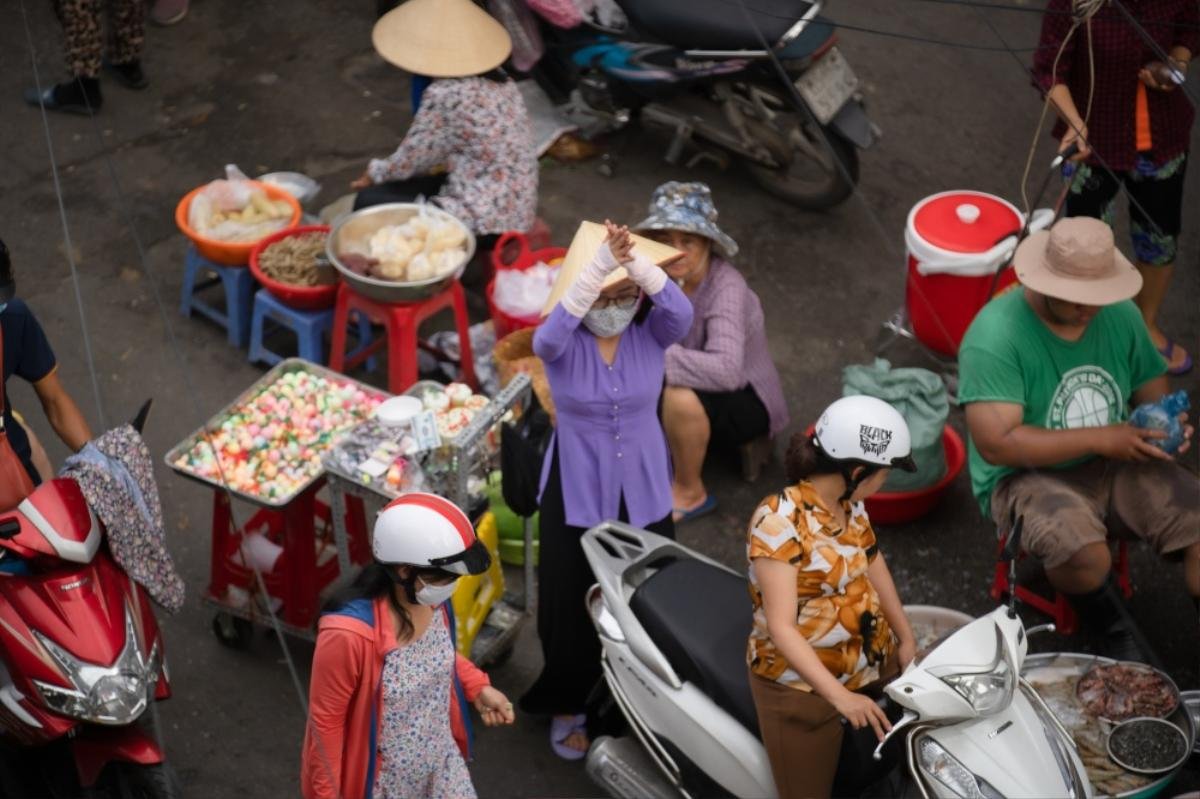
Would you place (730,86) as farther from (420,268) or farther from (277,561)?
(277,561)

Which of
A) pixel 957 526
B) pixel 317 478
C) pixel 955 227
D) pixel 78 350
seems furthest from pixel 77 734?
pixel 955 227

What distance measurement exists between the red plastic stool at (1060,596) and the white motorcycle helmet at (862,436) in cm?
150

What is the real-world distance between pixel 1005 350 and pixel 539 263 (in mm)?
2163

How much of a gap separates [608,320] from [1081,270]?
4.78 feet

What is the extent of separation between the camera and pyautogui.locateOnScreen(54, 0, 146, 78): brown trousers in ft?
24.4

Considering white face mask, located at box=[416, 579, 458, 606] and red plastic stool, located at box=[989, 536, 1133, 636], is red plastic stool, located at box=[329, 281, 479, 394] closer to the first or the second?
red plastic stool, located at box=[989, 536, 1133, 636]

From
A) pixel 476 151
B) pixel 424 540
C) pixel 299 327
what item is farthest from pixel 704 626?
pixel 476 151

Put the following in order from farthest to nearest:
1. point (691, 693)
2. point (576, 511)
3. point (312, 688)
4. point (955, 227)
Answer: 1. point (955, 227)
2. point (576, 511)
3. point (691, 693)
4. point (312, 688)

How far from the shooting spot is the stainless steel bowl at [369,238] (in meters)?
5.68

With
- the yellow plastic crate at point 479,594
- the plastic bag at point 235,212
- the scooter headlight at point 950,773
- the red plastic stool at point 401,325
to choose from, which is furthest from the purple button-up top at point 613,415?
the plastic bag at point 235,212

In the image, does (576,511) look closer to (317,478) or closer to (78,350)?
(317,478)

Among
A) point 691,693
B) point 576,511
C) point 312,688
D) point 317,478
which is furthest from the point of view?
point 317,478

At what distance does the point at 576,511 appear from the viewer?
432 centimetres

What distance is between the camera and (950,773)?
3.38 meters
